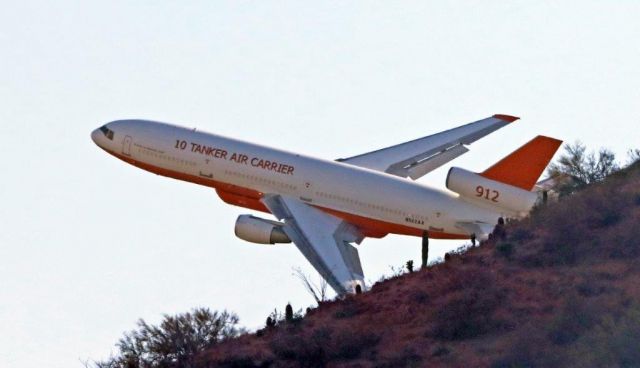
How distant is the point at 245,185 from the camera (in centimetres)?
8825

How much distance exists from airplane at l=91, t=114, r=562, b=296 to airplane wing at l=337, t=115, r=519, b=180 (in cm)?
5

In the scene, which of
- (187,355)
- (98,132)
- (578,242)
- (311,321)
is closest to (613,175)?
(578,242)

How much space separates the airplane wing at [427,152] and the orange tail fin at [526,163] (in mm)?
10826

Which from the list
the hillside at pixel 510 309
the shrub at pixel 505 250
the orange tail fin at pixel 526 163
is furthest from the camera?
the orange tail fin at pixel 526 163

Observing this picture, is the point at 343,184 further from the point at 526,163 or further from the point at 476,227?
the point at 526,163

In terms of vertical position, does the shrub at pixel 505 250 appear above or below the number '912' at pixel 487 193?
below

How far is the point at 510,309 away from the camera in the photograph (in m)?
54.2

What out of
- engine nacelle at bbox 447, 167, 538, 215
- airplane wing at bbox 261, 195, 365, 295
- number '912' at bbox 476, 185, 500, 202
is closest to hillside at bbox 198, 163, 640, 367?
engine nacelle at bbox 447, 167, 538, 215

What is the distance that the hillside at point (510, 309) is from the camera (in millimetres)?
48719

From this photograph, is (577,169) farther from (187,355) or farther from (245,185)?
(187,355)

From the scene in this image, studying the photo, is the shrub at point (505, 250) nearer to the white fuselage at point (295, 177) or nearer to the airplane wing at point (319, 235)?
the airplane wing at point (319, 235)

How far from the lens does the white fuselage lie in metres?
83.8

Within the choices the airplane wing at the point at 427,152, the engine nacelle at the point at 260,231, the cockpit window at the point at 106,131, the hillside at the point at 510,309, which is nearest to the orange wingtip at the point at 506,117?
the airplane wing at the point at 427,152

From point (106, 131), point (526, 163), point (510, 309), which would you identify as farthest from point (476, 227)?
point (510, 309)
